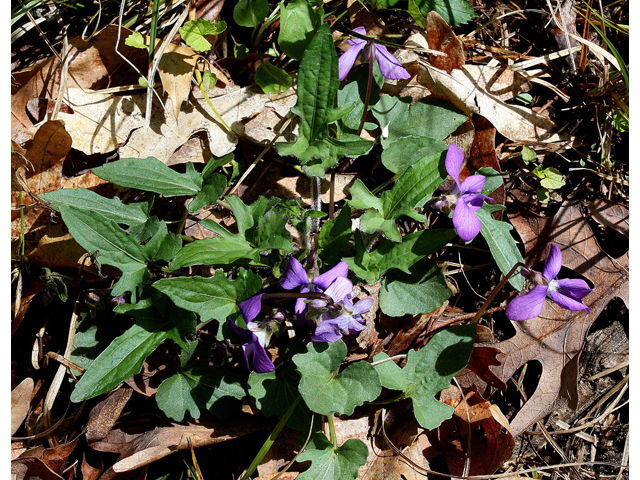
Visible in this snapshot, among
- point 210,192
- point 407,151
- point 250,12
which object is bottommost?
point 407,151

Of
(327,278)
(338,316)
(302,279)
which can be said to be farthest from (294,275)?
(338,316)

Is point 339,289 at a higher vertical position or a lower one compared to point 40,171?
lower

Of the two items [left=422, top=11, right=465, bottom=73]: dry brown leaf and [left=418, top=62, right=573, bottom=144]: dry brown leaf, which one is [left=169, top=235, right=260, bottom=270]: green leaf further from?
[left=422, top=11, right=465, bottom=73]: dry brown leaf

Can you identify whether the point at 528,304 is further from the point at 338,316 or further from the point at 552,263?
the point at 338,316

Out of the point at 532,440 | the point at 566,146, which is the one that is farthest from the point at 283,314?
the point at 566,146

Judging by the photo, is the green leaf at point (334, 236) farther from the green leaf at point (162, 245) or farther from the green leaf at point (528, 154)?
the green leaf at point (528, 154)

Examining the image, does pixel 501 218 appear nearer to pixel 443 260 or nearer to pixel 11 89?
pixel 443 260

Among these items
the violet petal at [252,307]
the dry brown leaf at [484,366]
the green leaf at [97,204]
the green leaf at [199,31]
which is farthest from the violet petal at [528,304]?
the green leaf at [199,31]
